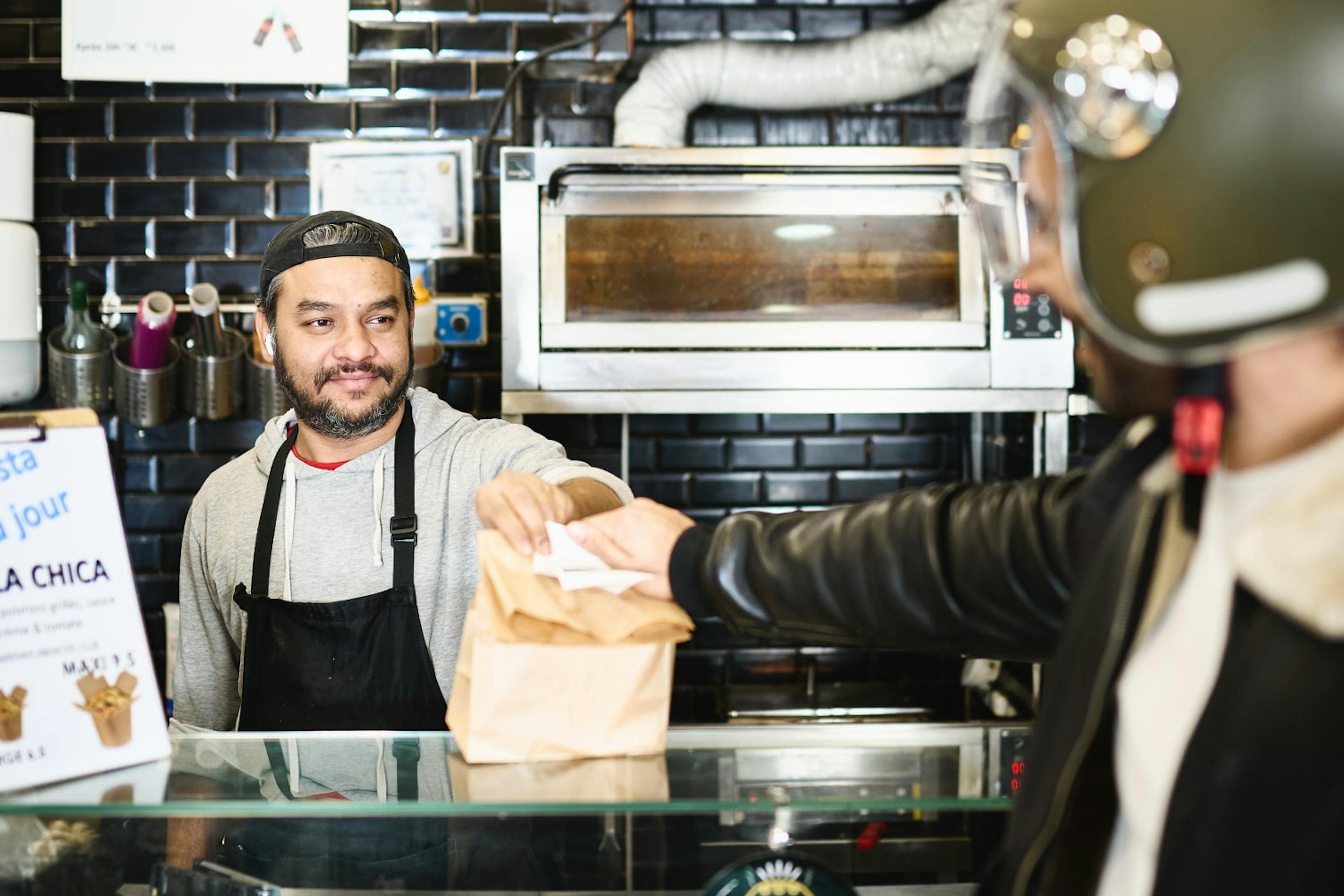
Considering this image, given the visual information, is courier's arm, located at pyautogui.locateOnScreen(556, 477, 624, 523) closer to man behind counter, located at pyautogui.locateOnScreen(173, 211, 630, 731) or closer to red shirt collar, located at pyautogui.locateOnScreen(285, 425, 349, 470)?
man behind counter, located at pyautogui.locateOnScreen(173, 211, 630, 731)

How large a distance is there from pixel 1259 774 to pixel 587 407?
1960 millimetres

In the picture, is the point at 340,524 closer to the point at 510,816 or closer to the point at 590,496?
the point at 590,496

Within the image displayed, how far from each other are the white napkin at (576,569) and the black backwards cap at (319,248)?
3.26ft

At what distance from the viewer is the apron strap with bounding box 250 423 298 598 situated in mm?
1868

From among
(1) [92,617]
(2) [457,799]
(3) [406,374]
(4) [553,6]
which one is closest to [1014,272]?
(2) [457,799]

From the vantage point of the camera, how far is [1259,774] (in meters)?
0.70

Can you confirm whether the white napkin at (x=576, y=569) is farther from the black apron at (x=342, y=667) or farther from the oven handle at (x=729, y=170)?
the oven handle at (x=729, y=170)

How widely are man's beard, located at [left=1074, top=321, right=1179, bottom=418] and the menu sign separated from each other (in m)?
0.93

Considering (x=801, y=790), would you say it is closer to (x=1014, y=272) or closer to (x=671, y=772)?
(x=671, y=772)

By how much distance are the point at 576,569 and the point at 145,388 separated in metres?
2.05

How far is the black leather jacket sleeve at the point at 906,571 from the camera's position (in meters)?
1.08

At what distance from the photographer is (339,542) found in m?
1.91

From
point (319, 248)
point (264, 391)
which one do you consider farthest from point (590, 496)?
point (264, 391)

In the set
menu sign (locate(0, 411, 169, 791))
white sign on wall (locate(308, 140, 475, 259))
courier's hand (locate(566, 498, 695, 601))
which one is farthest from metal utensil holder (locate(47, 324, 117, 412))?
courier's hand (locate(566, 498, 695, 601))
